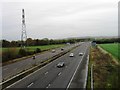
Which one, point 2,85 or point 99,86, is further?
point 2,85

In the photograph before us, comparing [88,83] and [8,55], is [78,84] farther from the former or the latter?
[8,55]

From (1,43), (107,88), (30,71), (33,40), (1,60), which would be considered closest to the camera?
(107,88)

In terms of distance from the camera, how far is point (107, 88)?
22.8 meters

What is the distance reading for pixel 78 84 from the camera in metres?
25.8

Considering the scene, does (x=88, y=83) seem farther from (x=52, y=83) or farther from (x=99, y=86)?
(x=52, y=83)

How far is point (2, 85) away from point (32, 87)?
3.58 metres

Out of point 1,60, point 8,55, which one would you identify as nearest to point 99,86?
point 1,60

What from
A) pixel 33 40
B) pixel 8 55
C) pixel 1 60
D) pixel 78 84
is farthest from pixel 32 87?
pixel 33 40

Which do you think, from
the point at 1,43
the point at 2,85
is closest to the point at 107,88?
the point at 2,85

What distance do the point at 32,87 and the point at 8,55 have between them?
35188 mm

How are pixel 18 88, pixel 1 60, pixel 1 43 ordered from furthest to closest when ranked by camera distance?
pixel 1 43 < pixel 1 60 < pixel 18 88

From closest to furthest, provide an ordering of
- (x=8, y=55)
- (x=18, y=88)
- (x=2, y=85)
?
(x=18, y=88)
(x=2, y=85)
(x=8, y=55)

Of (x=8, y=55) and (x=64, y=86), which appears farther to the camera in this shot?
(x=8, y=55)

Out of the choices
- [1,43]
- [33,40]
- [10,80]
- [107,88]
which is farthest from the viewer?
A: [33,40]
